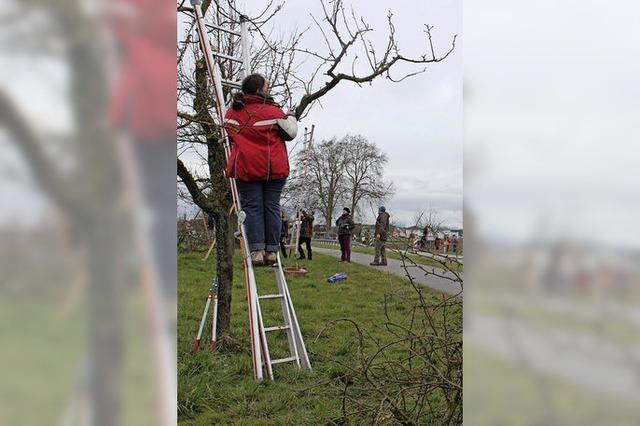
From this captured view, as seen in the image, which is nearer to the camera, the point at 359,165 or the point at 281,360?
the point at 281,360

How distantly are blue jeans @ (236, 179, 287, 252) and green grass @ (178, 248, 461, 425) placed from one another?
84 cm

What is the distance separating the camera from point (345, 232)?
10625 millimetres

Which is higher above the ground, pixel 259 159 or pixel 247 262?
pixel 259 159

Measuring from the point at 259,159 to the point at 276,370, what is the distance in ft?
5.34

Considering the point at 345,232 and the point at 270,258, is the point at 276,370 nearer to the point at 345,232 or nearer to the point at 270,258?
the point at 270,258

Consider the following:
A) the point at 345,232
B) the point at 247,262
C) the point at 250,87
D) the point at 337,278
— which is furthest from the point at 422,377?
the point at 345,232
